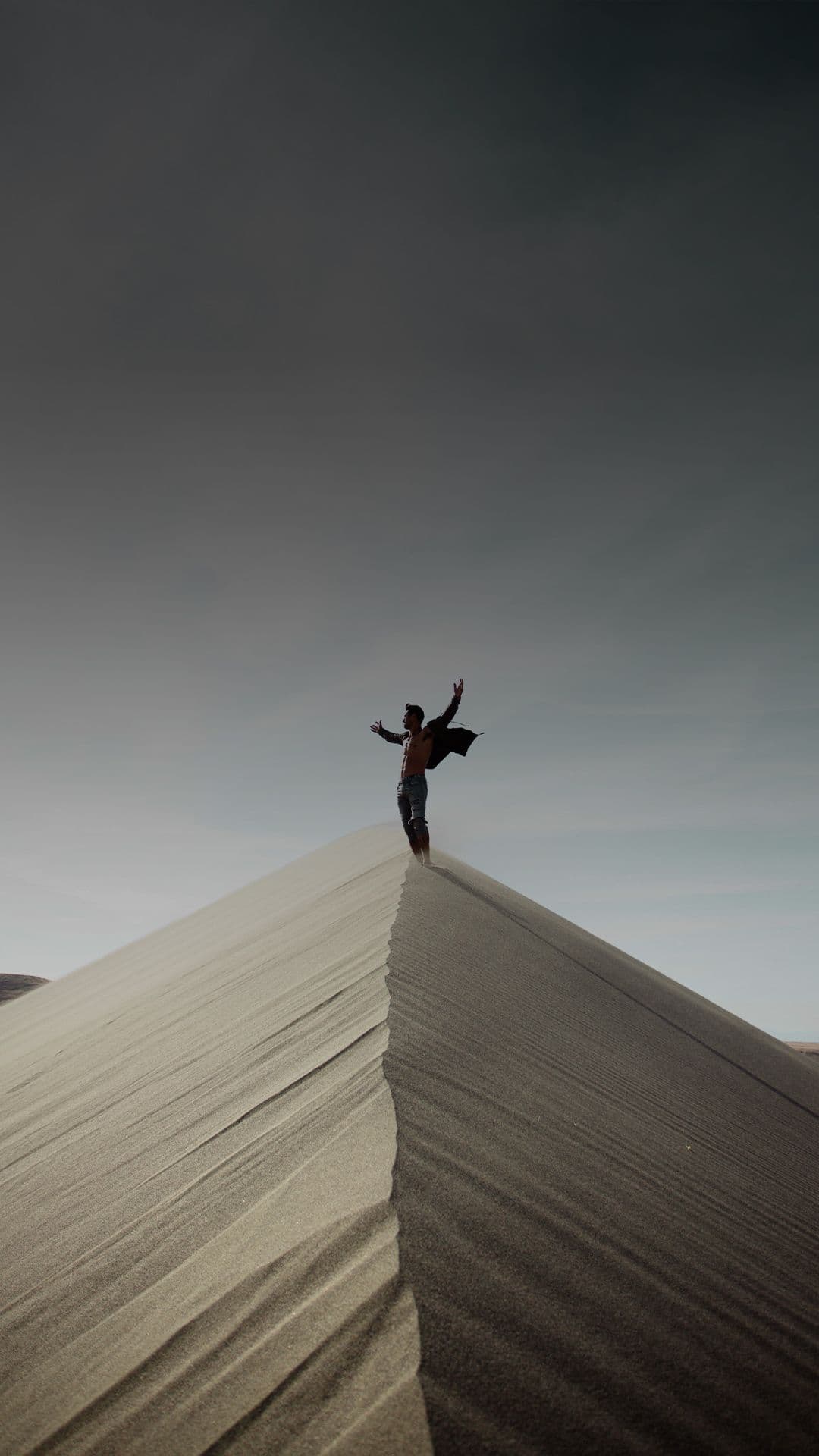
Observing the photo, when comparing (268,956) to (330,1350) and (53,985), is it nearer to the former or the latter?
(330,1350)

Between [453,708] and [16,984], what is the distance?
106 ft

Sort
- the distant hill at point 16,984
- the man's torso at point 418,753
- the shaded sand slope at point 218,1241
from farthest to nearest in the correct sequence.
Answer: the distant hill at point 16,984
the man's torso at point 418,753
the shaded sand slope at point 218,1241

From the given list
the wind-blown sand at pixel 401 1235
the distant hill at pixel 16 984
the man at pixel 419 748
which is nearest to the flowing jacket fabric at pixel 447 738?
the man at pixel 419 748

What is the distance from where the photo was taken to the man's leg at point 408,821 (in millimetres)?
7742

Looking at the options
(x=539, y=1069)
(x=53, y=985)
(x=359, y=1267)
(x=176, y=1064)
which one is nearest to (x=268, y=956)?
(x=176, y=1064)

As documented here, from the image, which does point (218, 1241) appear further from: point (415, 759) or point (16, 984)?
point (16, 984)

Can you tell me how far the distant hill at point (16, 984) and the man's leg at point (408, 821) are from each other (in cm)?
2478

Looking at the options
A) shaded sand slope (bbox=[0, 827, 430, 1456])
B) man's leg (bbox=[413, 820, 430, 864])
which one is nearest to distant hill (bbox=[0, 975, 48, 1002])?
man's leg (bbox=[413, 820, 430, 864])

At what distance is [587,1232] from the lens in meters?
2.22

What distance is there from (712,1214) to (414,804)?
511cm

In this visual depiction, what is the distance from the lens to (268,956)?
599cm

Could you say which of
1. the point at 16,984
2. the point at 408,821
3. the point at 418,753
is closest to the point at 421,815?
the point at 408,821

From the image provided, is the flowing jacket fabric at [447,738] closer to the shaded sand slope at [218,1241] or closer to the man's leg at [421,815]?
the man's leg at [421,815]

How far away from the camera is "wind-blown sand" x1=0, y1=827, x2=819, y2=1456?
158 centimetres
